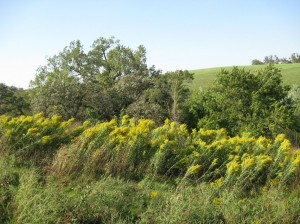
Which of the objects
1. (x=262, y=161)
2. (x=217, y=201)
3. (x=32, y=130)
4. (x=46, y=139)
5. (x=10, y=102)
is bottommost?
(x=217, y=201)

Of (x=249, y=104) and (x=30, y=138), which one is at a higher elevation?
(x=30, y=138)

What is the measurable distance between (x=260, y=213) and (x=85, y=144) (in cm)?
373

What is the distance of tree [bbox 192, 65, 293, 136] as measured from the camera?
57.6 feet

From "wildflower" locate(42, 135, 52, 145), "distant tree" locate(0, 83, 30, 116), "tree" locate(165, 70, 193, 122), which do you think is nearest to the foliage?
"wildflower" locate(42, 135, 52, 145)

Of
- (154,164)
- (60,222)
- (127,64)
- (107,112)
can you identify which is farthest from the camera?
(127,64)

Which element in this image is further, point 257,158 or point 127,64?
point 127,64

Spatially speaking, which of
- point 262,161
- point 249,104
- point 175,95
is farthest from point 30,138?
point 175,95

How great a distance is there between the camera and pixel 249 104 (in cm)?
1888

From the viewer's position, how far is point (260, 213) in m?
4.86

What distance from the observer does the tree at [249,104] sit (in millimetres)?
17562

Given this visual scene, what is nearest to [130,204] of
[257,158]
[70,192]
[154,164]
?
[70,192]

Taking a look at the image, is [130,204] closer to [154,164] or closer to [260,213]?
[154,164]

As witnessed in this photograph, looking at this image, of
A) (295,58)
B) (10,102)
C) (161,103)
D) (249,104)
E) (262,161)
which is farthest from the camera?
(295,58)

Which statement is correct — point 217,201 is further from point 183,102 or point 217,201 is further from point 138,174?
point 183,102
